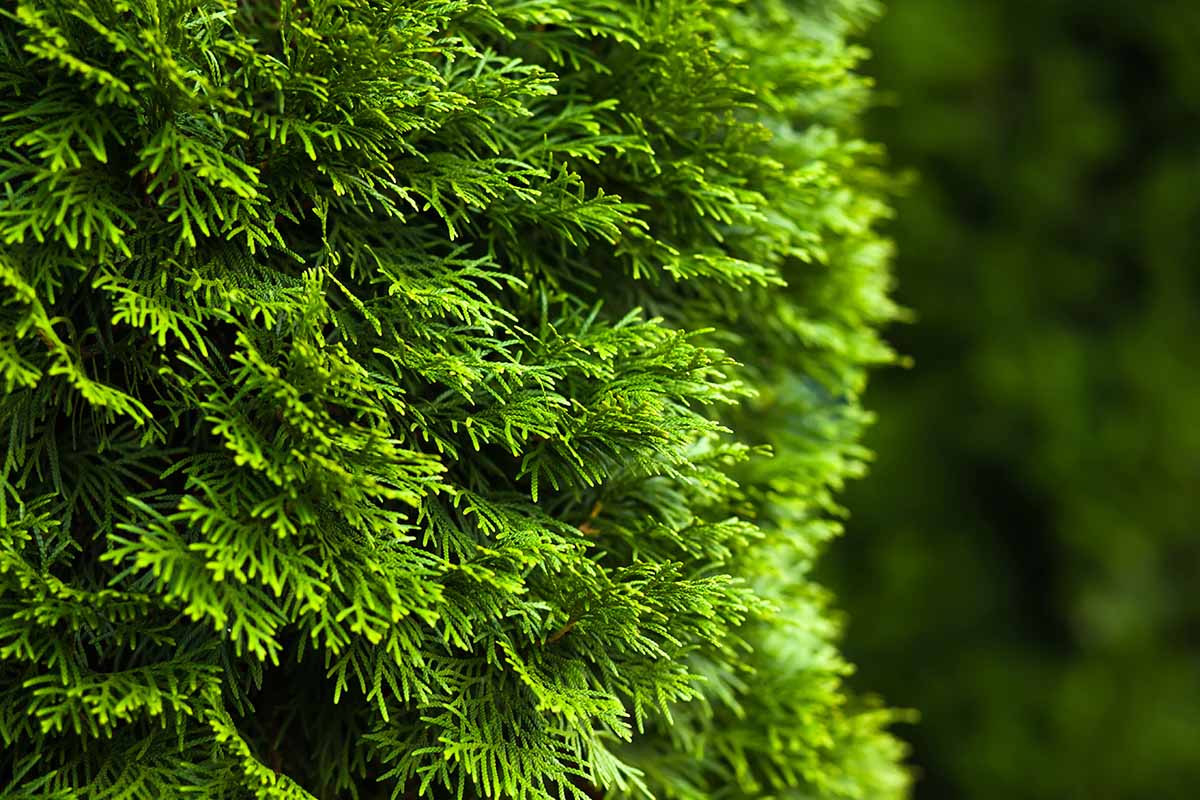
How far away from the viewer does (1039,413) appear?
16.6 ft

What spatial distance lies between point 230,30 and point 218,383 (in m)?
0.44

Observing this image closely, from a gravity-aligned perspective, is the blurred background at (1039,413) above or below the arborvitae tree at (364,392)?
below

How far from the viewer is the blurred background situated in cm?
502

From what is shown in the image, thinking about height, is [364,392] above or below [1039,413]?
above

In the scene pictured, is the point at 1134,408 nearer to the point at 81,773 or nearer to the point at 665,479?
the point at 665,479

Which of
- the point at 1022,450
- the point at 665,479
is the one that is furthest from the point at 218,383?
the point at 1022,450

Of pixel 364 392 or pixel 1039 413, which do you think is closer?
pixel 364 392

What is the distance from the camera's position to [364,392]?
1400 millimetres

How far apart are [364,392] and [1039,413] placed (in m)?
4.25

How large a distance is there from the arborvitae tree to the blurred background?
3.65m

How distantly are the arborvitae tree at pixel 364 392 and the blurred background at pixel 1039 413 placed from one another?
144 inches

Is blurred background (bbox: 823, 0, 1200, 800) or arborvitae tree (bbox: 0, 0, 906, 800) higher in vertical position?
arborvitae tree (bbox: 0, 0, 906, 800)

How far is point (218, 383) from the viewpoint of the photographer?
142 centimetres

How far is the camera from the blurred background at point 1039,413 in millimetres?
5020
